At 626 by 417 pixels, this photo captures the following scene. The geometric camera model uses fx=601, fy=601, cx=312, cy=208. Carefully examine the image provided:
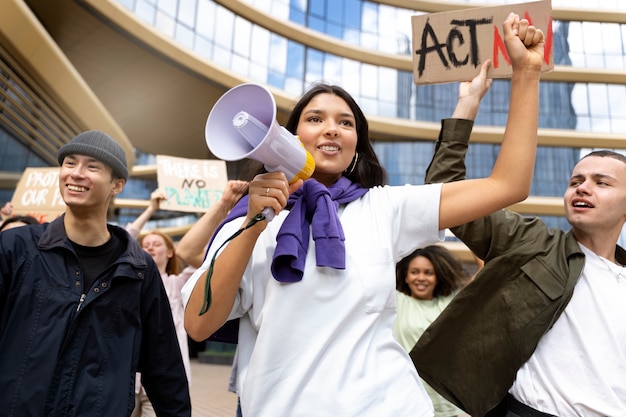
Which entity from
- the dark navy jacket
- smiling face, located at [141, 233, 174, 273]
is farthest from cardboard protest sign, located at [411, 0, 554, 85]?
smiling face, located at [141, 233, 174, 273]

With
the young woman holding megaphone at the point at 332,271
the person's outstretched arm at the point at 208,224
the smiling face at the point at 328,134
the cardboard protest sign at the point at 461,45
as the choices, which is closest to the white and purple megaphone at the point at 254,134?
the young woman holding megaphone at the point at 332,271

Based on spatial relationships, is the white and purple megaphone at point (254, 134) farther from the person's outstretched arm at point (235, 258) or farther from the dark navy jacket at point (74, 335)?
the dark navy jacket at point (74, 335)

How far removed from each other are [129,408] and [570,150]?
24298 mm

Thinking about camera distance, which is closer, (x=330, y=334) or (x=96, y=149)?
(x=330, y=334)

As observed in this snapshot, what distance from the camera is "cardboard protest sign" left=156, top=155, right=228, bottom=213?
22.9 feet

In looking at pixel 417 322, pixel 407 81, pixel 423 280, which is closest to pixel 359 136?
pixel 417 322

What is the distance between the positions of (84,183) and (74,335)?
23.1 inches

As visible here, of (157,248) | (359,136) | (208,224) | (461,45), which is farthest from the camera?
(157,248)

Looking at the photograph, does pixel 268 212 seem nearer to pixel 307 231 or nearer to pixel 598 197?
pixel 307 231

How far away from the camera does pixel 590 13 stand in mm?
23969

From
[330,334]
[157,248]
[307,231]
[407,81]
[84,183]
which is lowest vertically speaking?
[330,334]

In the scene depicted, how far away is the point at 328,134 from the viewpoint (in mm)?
1790

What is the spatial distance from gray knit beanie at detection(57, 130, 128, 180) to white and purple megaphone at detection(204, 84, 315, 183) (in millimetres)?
1080

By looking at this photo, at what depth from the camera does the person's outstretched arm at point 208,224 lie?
8.15 feet
